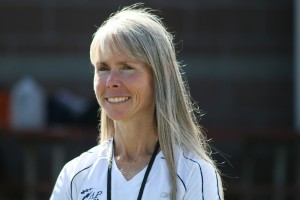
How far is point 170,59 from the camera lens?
2.98m

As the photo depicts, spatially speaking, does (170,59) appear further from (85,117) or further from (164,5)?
(164,5)

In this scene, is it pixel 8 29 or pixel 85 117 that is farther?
pixel 8 29

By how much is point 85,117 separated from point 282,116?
186 cm

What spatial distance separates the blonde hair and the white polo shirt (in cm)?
3

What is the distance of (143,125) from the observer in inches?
122

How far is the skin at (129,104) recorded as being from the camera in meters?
2.97

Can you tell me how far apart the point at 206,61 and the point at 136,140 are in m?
5.05

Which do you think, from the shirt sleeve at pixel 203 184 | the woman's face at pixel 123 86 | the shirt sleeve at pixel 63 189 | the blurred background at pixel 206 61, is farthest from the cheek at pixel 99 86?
the blurred background at pixel 206 61

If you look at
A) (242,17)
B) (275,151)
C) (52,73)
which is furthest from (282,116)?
(52,73)

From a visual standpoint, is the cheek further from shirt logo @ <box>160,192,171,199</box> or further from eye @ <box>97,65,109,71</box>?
shirt logo @ <box>160,192,171,199</box>

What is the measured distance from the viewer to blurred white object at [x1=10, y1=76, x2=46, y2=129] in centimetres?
→ 736

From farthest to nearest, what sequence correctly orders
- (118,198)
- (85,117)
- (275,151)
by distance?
(275,151), (85,117), (118,198)

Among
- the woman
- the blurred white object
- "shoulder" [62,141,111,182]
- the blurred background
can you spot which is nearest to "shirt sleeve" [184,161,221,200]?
the woman

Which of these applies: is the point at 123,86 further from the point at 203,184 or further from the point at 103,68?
the point at 203,184
